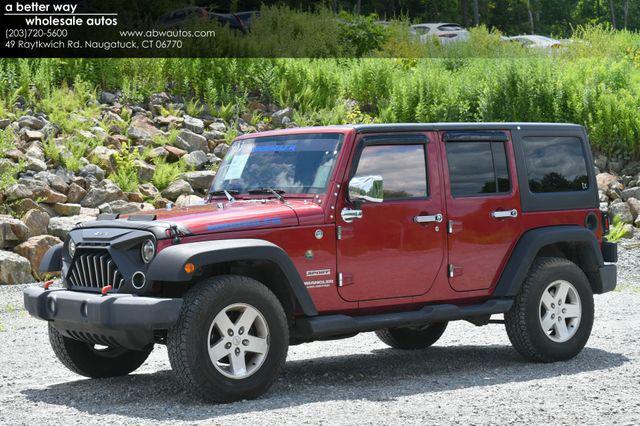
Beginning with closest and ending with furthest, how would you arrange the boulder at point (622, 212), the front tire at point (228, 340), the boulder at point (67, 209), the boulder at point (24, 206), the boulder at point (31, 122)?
the front tire at point (228, 340) → the boulder at point (24, 206) → the boulder at point (67, 209) → the boulder at point (31, 122) → the boulder at point (622, 212)

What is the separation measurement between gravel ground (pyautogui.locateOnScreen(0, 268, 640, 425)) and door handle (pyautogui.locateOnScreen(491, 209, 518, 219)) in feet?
4.00

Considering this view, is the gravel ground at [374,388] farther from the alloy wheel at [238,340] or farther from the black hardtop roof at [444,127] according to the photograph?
the black hardtop roof at [444,127]

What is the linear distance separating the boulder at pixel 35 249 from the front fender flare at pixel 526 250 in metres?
7.51

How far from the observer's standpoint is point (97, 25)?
22562mm

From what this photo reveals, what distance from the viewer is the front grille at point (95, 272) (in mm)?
6922

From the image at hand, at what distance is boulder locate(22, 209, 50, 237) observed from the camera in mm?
14539

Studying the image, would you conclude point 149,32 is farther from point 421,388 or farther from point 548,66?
point 421,388

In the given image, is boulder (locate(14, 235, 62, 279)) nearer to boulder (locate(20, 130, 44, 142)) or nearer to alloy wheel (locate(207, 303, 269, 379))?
boulder (locate(20, 130, 44, 142))

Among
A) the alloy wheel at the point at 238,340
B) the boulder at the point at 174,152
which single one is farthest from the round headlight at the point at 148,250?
the boulder at the point at 174,152

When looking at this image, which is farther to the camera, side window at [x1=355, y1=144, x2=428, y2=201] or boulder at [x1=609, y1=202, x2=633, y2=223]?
boulder at [x1=609, y1=202, x2=633, y2=223]

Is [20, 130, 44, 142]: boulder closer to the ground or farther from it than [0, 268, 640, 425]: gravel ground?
farther from it

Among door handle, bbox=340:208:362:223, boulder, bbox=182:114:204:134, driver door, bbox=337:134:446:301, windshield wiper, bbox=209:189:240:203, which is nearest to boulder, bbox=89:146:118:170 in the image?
boulder, bbox=182:114:204:134

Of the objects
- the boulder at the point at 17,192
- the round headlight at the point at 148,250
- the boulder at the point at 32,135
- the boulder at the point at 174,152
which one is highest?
the boulder at the point at 32,135

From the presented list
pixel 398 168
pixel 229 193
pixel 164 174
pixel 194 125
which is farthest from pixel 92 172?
pixel 398 168
